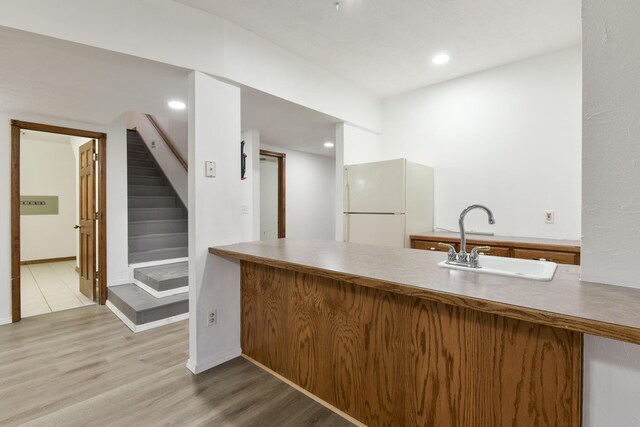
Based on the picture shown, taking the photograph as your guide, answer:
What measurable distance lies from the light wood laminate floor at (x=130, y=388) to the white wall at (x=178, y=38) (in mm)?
2084

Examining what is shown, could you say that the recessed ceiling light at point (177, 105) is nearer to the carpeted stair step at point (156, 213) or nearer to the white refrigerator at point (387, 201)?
the white refrigerator at point (387, 201)

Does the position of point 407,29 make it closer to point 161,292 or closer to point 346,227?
point 346,227

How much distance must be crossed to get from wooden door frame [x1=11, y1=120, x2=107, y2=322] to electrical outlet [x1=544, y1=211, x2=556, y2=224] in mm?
4713

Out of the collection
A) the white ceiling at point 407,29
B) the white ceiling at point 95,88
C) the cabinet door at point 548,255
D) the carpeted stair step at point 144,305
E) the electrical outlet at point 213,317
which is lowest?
the carpeted stair step at point 144,305

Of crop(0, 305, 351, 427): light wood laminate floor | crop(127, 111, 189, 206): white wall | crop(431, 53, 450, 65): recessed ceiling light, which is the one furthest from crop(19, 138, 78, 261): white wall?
crop(431, 53, 450, 65): recessed ceiling light

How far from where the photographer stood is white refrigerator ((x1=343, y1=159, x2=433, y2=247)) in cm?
291

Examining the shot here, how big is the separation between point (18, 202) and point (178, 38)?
2.59 m

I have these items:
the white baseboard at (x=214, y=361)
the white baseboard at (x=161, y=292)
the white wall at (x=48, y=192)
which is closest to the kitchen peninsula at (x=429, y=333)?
the white baseboard at (x=214, y=361)

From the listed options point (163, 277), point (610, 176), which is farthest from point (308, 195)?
point (610, 176)

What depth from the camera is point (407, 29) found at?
2357mm

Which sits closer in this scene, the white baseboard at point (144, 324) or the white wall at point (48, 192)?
the white baseboard at point (144, 324)

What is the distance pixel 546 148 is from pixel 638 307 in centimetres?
241

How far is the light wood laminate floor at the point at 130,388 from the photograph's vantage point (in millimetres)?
1672

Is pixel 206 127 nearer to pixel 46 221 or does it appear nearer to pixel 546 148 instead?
pixel 546 148
